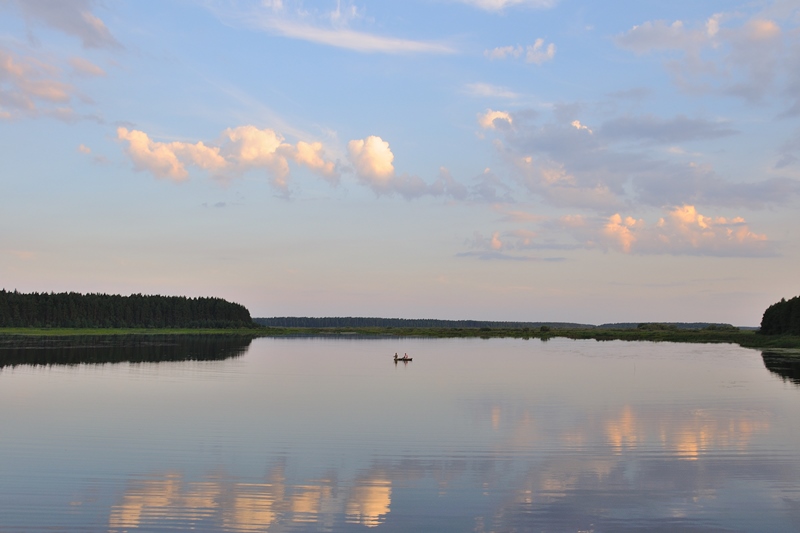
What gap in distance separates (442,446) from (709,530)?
32.9ft

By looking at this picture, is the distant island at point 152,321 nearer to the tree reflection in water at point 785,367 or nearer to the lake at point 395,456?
the tree reflection in water at point 785,367

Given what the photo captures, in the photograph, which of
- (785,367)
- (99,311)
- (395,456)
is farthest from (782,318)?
(99,311)

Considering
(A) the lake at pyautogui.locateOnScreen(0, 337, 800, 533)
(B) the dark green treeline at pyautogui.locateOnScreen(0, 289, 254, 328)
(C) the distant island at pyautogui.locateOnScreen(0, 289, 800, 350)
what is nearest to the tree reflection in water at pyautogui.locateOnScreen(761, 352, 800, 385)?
→ (A) the lake at pyautogui.locateOnScreen(0, 337, 800, 533)

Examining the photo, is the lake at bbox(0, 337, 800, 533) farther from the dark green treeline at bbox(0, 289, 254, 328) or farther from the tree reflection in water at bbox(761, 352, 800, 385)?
the dark green treeline at bbox(0, 289, 254, 328)

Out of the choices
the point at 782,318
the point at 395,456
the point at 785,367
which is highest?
the point at 782,318

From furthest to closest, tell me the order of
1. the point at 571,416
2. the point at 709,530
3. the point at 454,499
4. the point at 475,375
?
the point at 475,375 → the point at 571,416 → the point at 454,499 → the point at 709,530

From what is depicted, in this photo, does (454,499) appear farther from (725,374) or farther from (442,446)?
(725,374)

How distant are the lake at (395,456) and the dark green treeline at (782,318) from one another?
236 feet

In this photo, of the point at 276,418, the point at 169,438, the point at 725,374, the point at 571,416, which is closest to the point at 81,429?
the point at 169,438

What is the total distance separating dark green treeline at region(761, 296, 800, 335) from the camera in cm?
10406

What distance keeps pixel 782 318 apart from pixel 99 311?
14465 cm

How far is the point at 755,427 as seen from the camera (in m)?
26.8

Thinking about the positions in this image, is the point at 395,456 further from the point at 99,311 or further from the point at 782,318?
the point at 99,311

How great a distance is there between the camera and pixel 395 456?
20906mm
